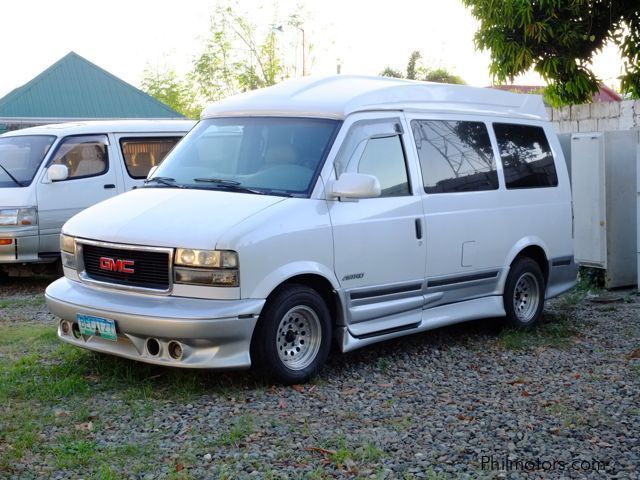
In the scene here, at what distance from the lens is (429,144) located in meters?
7.70

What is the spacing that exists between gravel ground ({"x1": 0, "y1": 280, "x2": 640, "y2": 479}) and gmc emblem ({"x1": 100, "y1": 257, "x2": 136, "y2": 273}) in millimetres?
827

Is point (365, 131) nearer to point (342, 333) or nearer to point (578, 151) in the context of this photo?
point (342, 333)

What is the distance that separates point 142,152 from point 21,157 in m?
1.58

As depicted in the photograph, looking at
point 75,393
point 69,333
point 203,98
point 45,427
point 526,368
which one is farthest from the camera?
point 203,98

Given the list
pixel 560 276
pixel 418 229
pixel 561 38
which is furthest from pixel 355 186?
pixel 561 38

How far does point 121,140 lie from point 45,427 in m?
7.16

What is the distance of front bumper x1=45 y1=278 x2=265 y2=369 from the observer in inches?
236

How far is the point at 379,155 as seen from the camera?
7.25 m

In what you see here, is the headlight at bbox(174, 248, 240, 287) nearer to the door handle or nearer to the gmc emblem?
the gmc emblem

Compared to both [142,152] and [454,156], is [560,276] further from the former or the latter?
[142,152]

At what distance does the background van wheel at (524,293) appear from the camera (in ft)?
27.9

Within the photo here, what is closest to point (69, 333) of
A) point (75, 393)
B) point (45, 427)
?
point (75, 393)

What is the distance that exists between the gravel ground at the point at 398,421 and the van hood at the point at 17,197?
5.02 meters

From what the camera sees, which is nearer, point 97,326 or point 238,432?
point 238,432
